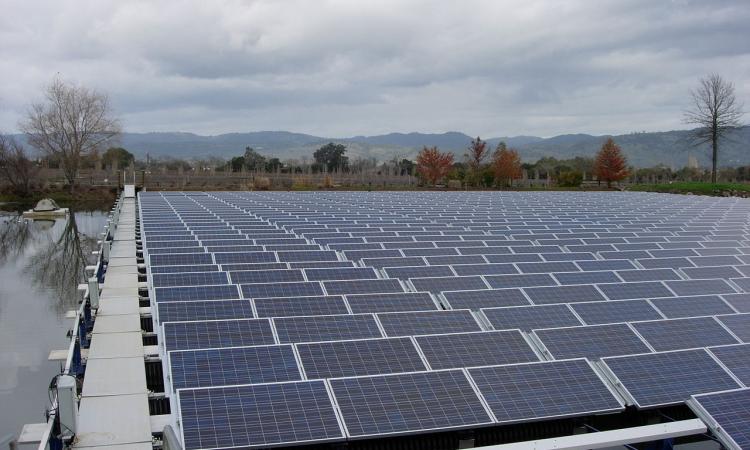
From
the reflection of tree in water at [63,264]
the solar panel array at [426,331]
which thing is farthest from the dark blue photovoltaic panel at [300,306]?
the reflection of tree in water at [63,264]

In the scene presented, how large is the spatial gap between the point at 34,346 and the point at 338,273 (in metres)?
9.00

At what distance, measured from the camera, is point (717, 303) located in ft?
37.0

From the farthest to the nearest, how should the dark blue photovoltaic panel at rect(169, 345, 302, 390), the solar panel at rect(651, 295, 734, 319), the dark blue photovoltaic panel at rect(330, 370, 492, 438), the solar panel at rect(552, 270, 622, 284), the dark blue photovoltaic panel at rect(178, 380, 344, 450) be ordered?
the solar panel at rect(552, 270, 622, 284) < the solar panel at rect(651, 295, 734, 319) < the dark blue photovoltaic panel at rect(169, 345, 302, 390) < the dark blue photovoltaic panel at rect(330, 370, 492, 438) < the dark blue photovoltaic panel at rect(178, 380, 344, 450)

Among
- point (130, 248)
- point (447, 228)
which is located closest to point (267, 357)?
point (130, 248)

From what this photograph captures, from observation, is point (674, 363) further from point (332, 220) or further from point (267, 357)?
point (332, 220)

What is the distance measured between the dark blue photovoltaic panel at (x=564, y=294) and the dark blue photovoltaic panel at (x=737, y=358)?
2.94m

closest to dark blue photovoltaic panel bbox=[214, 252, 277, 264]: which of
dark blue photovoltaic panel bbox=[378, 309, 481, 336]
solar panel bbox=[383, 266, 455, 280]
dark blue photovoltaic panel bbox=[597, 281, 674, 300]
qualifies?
solar panel bbox=[383, 266, 455, 280]

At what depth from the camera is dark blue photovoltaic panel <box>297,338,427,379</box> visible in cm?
736

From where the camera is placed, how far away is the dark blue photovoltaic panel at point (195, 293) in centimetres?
1014

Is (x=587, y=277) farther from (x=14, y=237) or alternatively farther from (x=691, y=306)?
(x=14, y=237)

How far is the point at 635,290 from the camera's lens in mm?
12125

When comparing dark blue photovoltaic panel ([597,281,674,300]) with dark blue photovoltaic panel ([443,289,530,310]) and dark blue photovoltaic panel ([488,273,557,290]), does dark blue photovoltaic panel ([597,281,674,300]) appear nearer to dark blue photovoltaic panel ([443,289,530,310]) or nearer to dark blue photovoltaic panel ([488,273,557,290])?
dark blue photovoltaic panel ([488,273,557,290])

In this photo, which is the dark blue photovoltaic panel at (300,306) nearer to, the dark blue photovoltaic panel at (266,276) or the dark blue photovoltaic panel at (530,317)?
the dark blue photovoltaic panel at (266,276)

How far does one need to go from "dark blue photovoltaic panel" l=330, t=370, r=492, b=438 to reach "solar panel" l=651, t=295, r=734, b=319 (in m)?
5.58
